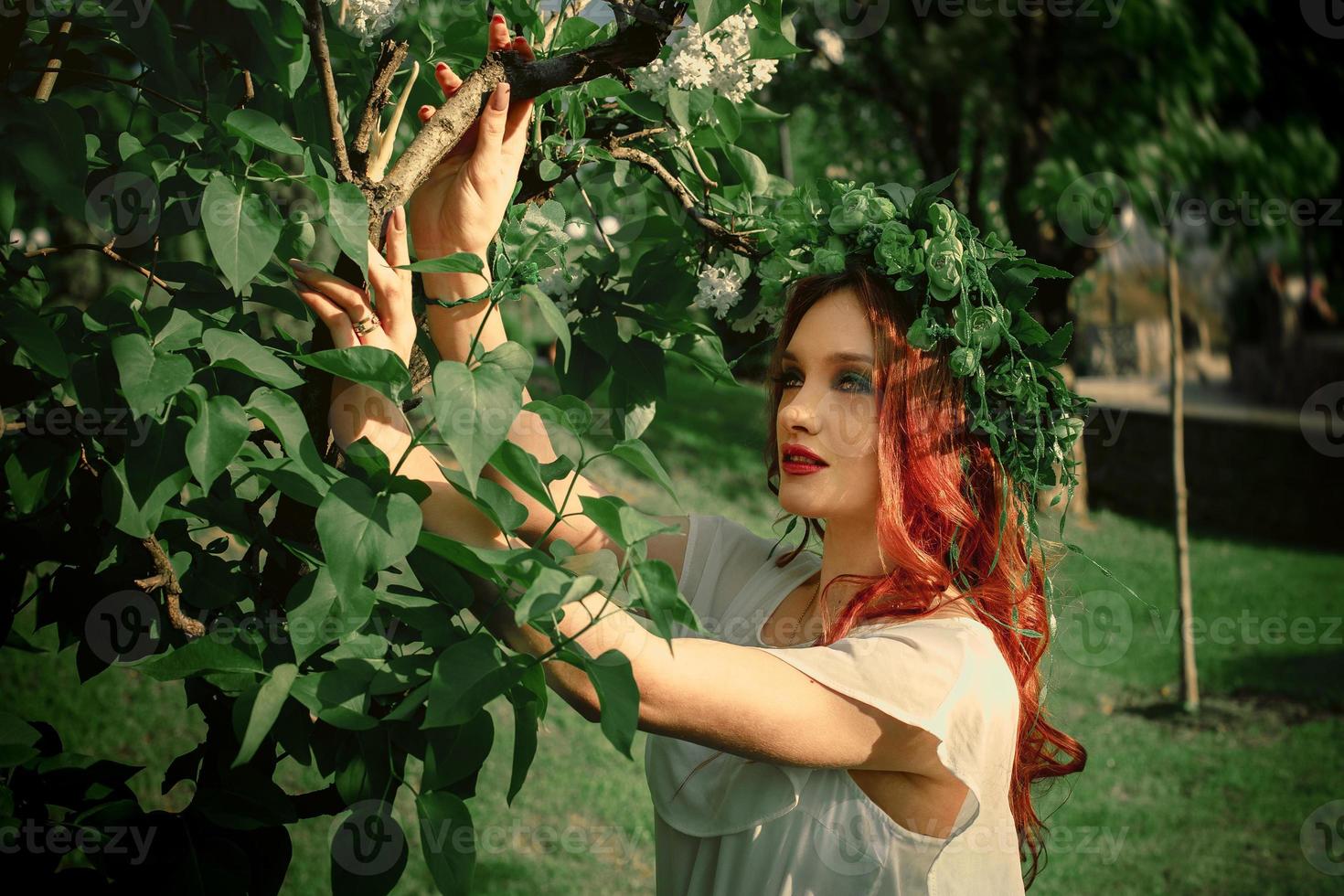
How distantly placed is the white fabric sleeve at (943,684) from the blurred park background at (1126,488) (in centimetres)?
34

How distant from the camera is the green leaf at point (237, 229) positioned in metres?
1.15

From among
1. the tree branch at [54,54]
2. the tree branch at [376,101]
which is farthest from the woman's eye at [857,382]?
the tree branch at [54,54]

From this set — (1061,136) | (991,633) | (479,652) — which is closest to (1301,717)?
(1061,136)

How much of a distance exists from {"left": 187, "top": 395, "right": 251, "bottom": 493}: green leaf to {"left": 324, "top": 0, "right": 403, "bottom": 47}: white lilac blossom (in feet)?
1.87

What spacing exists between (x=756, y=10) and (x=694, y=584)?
3.34ft

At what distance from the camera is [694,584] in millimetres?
2070

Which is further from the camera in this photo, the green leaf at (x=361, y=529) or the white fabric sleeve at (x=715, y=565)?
the white fabric sleeve at (x=715, y=565)

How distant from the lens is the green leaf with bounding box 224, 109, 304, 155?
1194 millimetres

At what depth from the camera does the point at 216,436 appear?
1.13m

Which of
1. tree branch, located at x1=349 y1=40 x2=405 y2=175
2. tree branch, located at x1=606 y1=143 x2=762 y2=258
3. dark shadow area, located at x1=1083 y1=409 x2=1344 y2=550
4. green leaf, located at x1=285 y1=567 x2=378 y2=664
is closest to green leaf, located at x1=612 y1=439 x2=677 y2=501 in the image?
green leaf, located at x1=285 y1=567 x2=378 y2=664

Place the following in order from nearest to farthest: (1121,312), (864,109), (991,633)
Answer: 1. (991,633)
2. (864,109)
3. (1121,312)

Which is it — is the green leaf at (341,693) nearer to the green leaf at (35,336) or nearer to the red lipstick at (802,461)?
the green leaf at (35,336)

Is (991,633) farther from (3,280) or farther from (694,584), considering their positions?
(3,280)

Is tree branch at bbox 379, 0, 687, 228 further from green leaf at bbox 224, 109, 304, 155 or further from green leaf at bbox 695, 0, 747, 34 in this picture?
green leaf at bbox 224, 109, 304, 155
